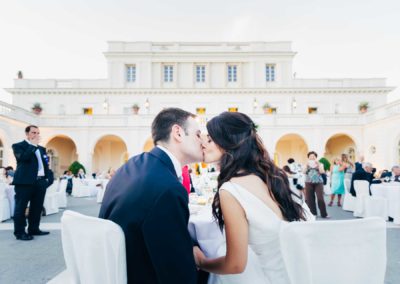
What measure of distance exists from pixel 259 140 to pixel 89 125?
21700 millimetres

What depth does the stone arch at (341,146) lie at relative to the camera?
23609mm

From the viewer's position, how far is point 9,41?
20.9 m

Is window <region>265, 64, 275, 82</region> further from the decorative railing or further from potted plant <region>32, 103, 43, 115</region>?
potted plant <region>32, 103, 43, 115</region>

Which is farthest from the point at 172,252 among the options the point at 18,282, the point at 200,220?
the point at 18,282

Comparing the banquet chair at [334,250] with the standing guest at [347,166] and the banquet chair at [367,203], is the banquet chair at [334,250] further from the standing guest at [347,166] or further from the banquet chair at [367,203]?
the standing guest at [347,166]

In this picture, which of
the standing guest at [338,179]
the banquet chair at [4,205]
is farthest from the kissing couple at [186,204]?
the standing guest at [338,179]

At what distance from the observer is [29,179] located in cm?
524

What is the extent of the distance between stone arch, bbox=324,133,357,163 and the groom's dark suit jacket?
24.9 m

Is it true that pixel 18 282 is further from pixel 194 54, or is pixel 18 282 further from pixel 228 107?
pixel 194 54

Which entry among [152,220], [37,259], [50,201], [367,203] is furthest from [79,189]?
[152,220]

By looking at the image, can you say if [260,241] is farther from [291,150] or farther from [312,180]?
[291,150]

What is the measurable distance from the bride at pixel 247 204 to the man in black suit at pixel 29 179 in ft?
15.4

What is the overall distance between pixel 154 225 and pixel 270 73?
29719 millimetres

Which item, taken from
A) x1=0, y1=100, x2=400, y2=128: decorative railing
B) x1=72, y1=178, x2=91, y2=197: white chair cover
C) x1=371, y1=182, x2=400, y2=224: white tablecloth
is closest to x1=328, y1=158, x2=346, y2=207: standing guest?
x1=371, y1=182, x2=400, y2=224: white tablecloth
